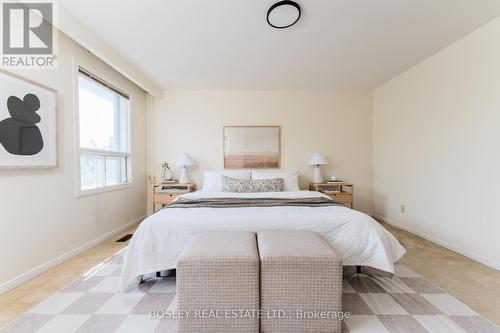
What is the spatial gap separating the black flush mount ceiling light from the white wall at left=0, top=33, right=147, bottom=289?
2.21m

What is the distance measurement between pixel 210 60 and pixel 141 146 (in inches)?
80.8

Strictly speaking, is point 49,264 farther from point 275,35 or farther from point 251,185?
point 275,35

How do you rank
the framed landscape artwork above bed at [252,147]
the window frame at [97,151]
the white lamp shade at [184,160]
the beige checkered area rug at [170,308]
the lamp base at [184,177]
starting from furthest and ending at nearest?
the framed landscape artwork above bed at [252,147] → the lamp base at [184,177] → the white lamp shade at [184,160] → the window frame at [97,151] → the beige checkered area rug at [170,308]

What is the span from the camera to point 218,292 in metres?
1.37

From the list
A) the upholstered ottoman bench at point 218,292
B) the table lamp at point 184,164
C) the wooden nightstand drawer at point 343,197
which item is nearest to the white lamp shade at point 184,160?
the table lamp at point 184,164

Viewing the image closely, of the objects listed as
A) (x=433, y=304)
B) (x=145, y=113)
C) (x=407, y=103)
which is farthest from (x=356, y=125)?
(x=145, y=113)

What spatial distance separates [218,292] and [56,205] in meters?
2.08

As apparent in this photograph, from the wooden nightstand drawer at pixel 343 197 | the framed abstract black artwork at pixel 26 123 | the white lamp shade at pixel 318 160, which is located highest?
the framed abstract black artwork at pixel 26 123

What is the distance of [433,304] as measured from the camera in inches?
67.1

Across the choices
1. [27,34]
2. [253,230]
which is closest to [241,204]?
[253,230]

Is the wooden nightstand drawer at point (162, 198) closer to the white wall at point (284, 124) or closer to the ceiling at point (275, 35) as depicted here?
the white wall at point (284, 124)

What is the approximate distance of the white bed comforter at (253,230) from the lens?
1.87 m

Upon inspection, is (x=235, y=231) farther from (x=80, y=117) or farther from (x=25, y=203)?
(x=80, y=117)

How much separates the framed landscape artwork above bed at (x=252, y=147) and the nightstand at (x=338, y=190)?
853mm
